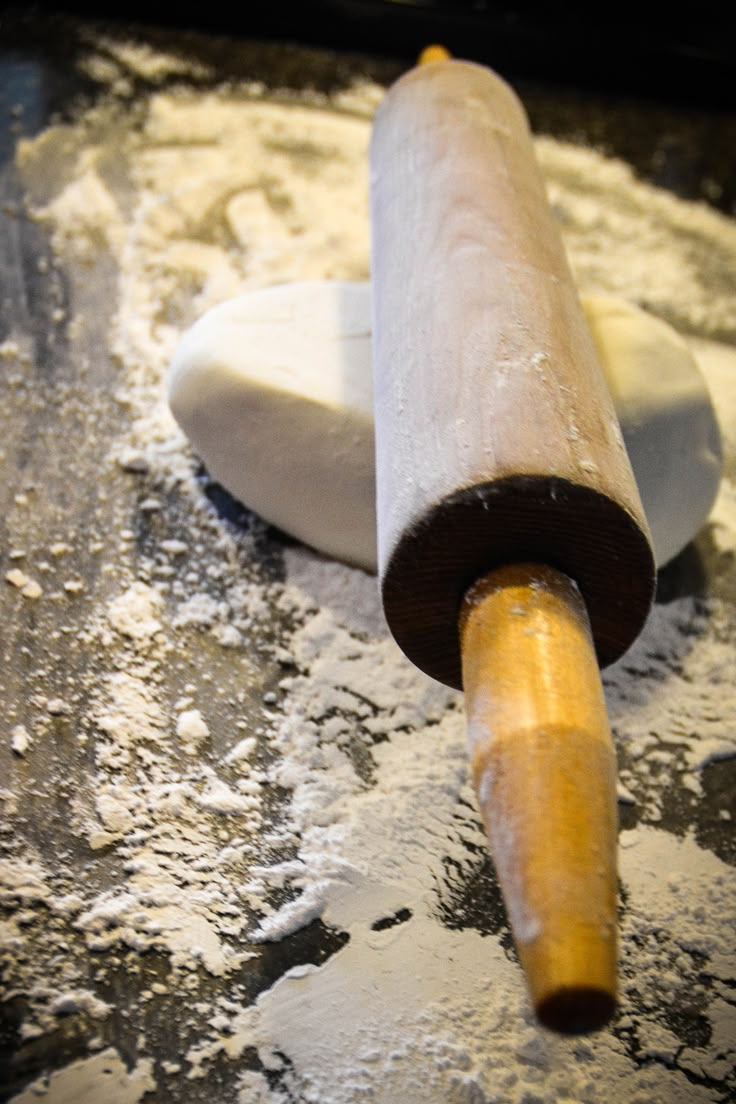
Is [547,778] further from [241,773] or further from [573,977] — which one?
[241,773]

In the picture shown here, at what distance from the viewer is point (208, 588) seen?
1.26 metres

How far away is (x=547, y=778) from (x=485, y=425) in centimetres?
30

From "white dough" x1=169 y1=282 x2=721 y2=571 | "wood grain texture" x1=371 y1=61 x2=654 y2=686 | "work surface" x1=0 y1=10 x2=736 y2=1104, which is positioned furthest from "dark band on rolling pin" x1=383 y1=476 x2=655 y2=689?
"white dough" x1=169 y1=282 x2=721 y2=571

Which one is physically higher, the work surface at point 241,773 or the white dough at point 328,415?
the white dough at point 328,415

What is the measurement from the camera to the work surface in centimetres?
88

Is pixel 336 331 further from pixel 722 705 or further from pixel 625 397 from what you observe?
pixel 722 705

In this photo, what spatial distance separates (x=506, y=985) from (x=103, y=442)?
892 millimetres

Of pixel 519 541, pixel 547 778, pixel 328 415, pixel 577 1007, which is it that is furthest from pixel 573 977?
pixel 328 415

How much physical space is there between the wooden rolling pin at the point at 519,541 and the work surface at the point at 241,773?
21 centimetres

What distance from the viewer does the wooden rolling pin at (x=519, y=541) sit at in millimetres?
719

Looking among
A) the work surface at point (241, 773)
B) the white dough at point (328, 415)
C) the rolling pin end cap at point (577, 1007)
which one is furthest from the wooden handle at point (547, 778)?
the white dough at point (328, 415)

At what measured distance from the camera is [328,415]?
48.3 inches

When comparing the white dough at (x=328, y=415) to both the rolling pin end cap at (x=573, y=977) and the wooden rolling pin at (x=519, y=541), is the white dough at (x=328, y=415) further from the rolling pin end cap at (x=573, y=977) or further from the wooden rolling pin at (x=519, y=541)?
the rolling pin end cap at (x=573, y=977)

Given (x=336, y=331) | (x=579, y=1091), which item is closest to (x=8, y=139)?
(x=336, y=331)
